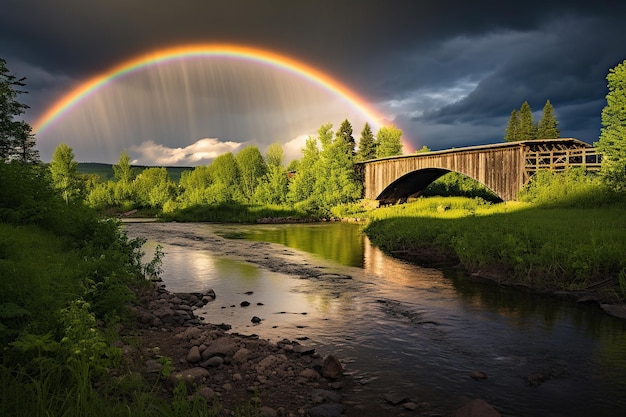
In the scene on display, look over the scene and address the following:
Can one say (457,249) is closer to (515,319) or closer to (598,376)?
(515,319)

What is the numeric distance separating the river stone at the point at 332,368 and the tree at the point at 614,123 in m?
34.8

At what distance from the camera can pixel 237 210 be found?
76938 mm

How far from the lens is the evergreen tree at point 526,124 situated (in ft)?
352

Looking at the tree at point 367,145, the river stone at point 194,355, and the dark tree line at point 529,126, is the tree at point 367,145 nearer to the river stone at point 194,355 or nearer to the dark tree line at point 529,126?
the dark tree line at point 529,126

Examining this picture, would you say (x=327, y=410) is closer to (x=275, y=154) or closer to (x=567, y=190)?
(x=567, y=190)

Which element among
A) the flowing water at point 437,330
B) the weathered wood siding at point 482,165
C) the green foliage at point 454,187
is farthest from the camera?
the green foliage at point 454,187

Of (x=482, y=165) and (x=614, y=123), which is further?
(x=482, y=165)

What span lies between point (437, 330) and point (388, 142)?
98693mm

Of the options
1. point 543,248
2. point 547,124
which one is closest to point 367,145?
point 547,124

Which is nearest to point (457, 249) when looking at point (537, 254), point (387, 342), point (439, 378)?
point (537, 254)

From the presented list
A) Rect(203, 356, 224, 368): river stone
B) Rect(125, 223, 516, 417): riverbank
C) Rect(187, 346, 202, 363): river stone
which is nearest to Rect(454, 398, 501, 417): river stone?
Rect(125, 223, 516, 417): riverbank

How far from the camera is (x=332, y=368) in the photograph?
895cm

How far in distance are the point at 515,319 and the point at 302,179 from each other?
66.8 m

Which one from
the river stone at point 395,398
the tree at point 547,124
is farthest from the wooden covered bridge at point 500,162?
the tree at point 547,124
